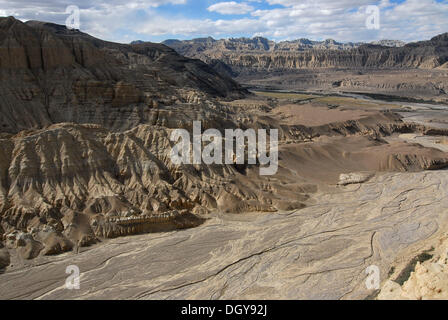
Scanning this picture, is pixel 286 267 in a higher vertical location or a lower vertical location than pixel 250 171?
lower

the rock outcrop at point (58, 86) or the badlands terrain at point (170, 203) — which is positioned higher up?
the rock outcrop at point (58, 86)

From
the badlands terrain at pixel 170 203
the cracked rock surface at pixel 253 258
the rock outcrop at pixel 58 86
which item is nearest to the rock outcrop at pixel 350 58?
the rock outcrop at pixel 58 86

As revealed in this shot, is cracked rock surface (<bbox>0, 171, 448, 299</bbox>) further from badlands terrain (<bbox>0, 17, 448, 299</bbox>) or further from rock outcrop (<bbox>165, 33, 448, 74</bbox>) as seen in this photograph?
rock outcrop (<bbox>165, 33, 448, 74</bbox>)

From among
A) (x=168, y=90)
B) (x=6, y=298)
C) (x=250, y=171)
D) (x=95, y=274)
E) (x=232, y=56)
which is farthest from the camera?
(x=232, y=56)

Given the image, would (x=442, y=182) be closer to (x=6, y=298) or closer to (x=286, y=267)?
(x=286, y=267)

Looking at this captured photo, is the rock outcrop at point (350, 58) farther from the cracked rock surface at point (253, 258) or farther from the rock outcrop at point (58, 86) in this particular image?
the cracked rock surface at point (253, 258)

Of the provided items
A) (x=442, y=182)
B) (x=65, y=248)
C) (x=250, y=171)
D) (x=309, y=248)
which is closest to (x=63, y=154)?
(x=65, y=248)

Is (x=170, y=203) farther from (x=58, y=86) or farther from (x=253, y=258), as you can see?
(x=58, y=86)

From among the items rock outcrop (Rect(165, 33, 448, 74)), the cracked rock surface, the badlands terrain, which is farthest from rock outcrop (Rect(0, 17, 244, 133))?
rock outcrop (Rect(165, 33, 448, 74))
